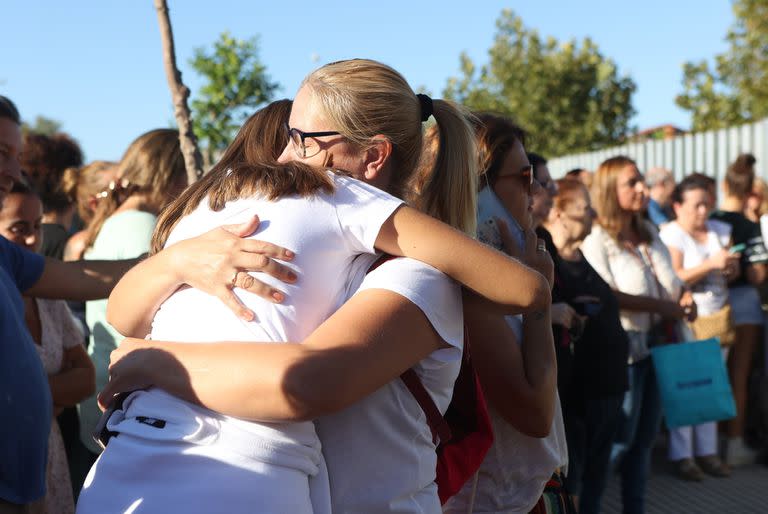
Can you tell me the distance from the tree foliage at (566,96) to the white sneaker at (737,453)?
24052 millimetres

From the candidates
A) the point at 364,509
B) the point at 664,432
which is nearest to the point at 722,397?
the point at 664,432

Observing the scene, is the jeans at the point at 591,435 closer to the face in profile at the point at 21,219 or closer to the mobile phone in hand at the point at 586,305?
the mobile phone in hand at the point at 586,305

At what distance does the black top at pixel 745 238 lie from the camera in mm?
6816

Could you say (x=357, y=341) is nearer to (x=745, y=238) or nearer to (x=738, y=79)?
(x=745, y=238)

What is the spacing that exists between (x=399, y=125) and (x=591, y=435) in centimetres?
300

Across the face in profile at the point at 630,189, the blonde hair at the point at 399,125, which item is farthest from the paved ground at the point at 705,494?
the blonde hair at the point at 399,125

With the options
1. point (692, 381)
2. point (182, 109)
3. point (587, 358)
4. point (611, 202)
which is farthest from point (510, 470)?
point (611, 202)

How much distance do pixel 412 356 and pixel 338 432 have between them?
200 millimetres

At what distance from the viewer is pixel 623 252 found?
5.17m

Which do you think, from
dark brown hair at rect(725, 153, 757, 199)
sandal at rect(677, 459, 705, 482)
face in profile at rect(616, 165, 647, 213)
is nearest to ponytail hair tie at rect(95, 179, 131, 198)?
face in profile at rect(616, 165, 647, 213)

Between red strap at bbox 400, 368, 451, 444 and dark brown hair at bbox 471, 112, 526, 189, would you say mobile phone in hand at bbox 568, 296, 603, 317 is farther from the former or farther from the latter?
red strap at bbox 400, 368, 451, 444

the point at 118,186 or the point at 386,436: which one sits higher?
the point at 118,186

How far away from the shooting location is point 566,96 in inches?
1240

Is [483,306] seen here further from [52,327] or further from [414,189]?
[52,327]
